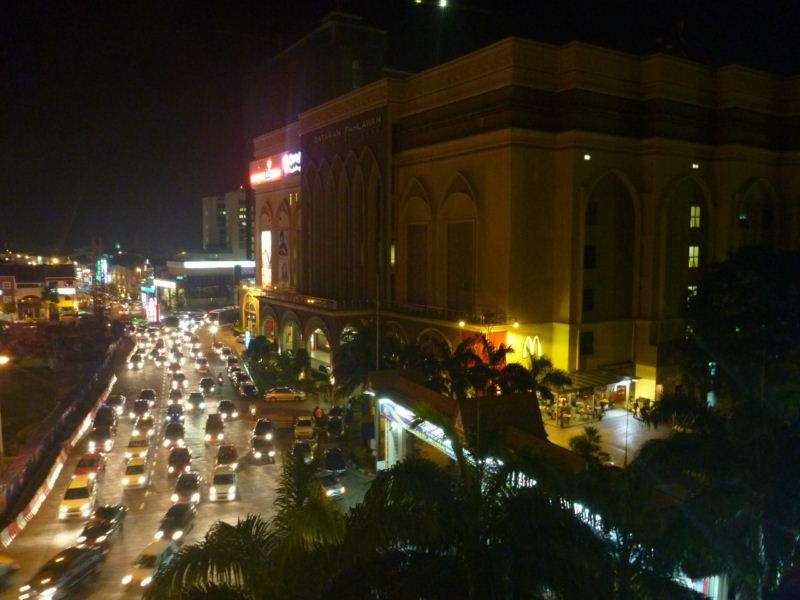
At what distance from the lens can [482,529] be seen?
918 centimetres

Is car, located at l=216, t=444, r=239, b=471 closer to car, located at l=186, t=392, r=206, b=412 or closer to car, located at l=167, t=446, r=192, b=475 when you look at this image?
car, located at l=167, t=446, r=192, b=475

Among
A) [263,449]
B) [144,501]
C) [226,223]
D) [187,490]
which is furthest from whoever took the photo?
[226,223]

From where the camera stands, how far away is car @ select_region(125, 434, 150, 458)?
28659mm

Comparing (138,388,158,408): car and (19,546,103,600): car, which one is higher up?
(19,546,103,600): car

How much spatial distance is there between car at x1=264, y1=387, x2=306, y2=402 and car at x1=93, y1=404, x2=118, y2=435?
912cm

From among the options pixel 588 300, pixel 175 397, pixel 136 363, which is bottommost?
pixel 136 363

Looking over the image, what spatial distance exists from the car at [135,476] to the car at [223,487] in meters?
3.12

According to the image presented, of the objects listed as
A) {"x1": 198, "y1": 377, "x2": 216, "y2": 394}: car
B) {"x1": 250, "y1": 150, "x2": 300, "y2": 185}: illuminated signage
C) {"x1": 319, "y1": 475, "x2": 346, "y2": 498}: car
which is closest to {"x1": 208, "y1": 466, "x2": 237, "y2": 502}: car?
{"x1": 319, "y1": 475, "x2": 346, "y2": 498}: car

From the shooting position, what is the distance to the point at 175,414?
3525 centimetres

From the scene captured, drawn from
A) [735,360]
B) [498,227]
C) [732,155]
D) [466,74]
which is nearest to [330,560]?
[735,360]

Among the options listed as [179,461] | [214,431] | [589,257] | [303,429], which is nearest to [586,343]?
[589,257]

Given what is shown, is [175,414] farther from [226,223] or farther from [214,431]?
[226,223]

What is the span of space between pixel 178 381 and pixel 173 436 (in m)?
16.3

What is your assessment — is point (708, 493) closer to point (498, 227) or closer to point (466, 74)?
point (498, 227)
